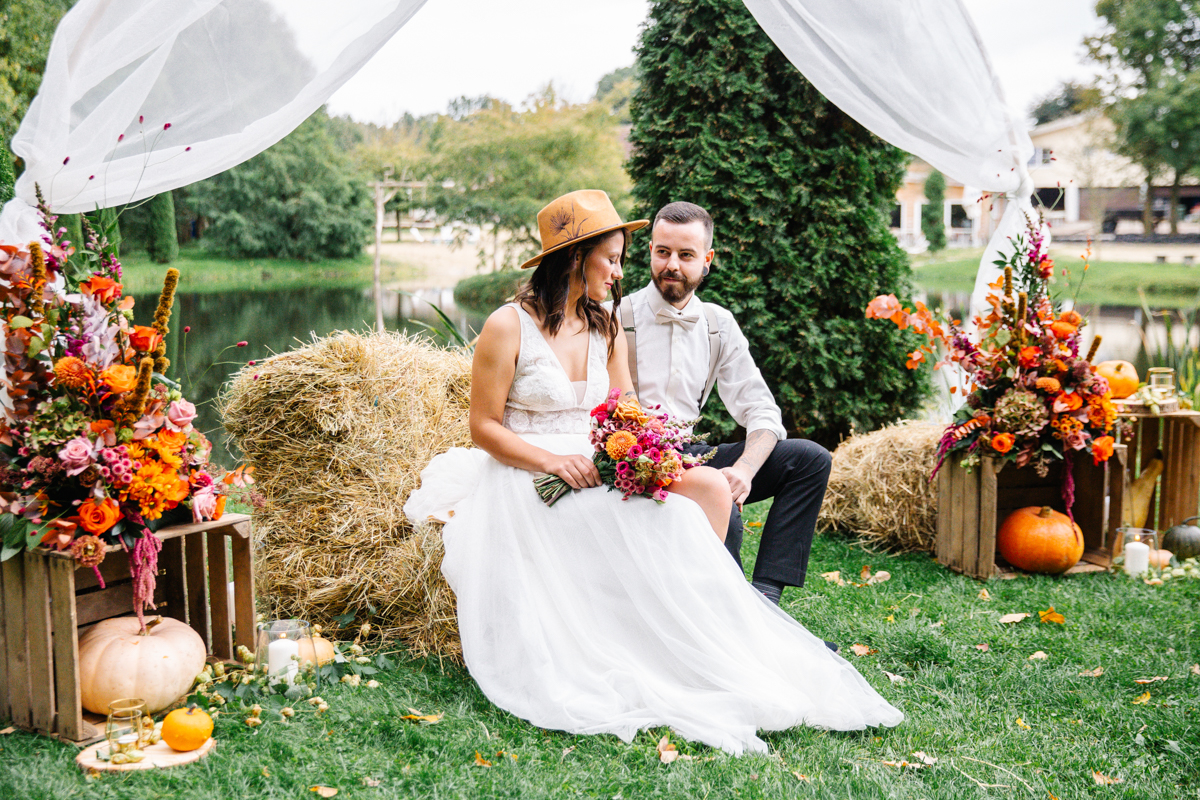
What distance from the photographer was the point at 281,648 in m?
2.58

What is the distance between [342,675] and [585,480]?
0.96 meters

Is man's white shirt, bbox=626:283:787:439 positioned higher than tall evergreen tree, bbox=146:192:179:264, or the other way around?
tall evergreen tree, bbox=146:192:179:264

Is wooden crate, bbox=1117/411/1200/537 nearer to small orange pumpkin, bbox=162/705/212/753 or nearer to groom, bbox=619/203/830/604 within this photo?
groom, bbox=619/203/830/604

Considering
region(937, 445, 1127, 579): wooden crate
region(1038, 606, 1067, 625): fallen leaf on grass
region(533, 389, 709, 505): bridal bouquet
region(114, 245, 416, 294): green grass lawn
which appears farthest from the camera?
region(114, 245, 416, 294): green grass lawn

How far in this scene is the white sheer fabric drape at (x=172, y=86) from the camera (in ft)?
8.43

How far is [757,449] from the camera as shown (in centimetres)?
305

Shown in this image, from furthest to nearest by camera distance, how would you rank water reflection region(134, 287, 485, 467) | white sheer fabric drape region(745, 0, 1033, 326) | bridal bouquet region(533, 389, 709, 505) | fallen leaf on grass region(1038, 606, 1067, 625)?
water reflection region(134, 287, 485, 467) < white sheer fabric drape region(745, 0, 1033, 326) < fallen leaf on grass region(1038, 606, 1067, 625) < bridal bouquet region(533, 389, 709, 505)

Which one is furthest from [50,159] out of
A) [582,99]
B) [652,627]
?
[582,99]

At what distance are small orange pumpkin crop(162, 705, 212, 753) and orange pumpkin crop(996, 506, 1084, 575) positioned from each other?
3292 millimetres

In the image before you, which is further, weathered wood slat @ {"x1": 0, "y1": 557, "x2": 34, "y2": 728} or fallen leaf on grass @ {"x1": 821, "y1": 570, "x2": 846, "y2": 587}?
fallen leaf on grass @ {"x1": 821, "y1": 570, "x2": 846, "y2": 587}

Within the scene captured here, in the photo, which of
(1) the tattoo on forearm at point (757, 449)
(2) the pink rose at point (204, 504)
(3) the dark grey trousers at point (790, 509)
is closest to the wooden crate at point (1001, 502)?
(3) the dark grey trousers at point (790, 509)

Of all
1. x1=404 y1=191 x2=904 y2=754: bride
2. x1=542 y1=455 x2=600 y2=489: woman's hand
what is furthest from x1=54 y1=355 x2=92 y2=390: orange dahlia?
x1=542 y1=455 x2=600 y2=489: woman's hand

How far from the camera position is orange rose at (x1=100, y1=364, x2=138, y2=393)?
223cm

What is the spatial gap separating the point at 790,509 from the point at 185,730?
194 cm
